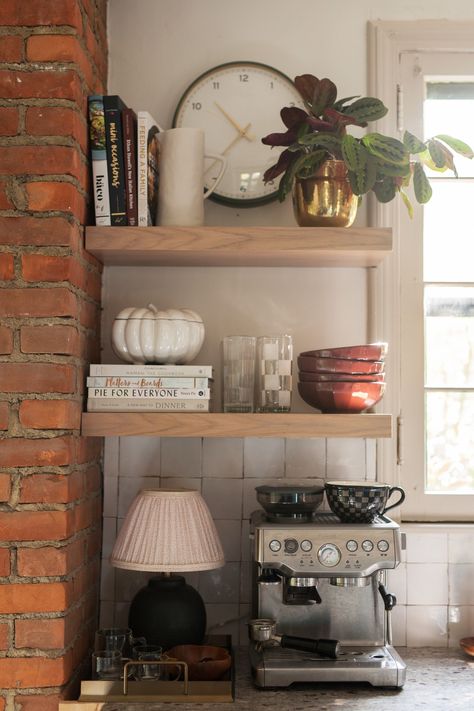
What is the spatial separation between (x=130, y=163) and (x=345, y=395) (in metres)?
0.79

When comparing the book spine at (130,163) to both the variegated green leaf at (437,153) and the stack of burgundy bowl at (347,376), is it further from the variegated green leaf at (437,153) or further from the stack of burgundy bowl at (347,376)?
the variegated green leaf at (437,153)

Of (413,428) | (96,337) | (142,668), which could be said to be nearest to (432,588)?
(413,428)

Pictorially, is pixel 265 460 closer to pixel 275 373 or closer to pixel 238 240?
pixel 275 373

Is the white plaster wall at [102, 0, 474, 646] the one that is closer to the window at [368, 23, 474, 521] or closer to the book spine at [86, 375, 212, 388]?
the window at [368, 23, 474, 521]

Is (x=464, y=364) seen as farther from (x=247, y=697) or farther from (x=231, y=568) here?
(x=247, y=697)

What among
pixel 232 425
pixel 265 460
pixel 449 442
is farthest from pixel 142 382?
pixel 449 442

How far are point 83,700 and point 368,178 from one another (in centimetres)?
136

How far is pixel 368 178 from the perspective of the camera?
2.00 meters

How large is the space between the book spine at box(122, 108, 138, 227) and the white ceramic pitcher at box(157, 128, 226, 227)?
10cm

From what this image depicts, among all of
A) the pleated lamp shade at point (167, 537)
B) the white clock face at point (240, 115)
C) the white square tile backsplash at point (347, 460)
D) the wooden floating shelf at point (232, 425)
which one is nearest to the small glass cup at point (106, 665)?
the pleated lamp shade at point (167, 537)

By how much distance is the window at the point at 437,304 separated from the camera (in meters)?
2.36

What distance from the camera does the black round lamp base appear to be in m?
2.03

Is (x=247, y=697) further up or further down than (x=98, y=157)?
further down

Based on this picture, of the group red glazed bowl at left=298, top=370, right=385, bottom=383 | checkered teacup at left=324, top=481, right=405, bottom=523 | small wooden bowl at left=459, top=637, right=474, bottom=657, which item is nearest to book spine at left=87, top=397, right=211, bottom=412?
red glazed bowl at left=298, top=370, right=385, bottom=383
